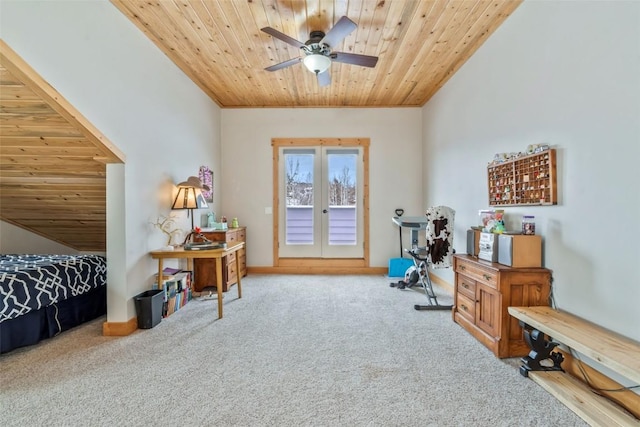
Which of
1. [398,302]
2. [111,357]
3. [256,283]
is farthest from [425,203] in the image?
[111,357]

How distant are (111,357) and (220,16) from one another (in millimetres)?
2992

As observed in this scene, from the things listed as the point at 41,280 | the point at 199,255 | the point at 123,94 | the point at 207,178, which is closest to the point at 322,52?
the point at 123,94

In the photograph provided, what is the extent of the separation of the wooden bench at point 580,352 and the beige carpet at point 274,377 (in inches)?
3.6

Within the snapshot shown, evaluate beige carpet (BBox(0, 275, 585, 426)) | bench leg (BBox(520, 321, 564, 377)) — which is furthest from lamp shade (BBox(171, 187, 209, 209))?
bench leg (BBox(520, 321, 564, 377))

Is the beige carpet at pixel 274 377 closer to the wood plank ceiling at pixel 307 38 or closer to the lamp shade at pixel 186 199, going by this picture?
the lamp shade at pixel 186 199

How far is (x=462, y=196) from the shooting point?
3.57m

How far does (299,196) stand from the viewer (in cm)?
506

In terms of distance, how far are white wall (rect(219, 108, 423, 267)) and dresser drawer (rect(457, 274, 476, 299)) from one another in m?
2.16

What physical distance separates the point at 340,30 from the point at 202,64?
197cm

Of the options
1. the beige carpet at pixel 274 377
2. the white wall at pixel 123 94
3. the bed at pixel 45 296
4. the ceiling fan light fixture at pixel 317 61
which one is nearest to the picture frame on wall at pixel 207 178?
the white wall at pixel 123 94

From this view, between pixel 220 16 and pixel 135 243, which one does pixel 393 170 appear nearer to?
pixel 220 16

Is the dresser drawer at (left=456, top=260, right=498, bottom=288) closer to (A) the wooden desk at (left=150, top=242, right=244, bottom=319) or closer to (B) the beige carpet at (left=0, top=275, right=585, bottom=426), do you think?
(B) the beige carpet at (left=0, top=275, right=585, bottom=426)

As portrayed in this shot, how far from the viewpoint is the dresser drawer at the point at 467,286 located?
259 cm

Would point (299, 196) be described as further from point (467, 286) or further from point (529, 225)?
point (529, 225)
